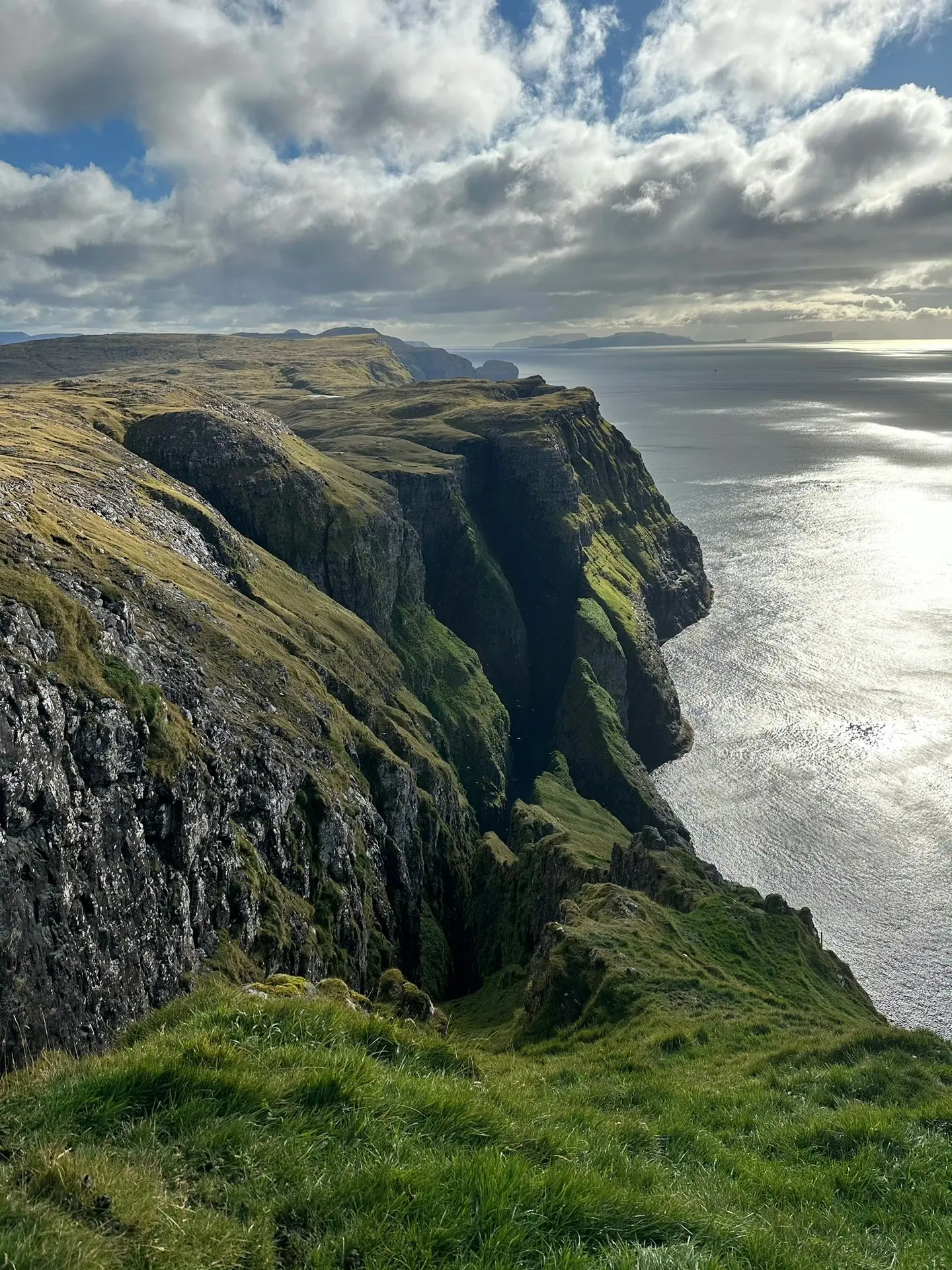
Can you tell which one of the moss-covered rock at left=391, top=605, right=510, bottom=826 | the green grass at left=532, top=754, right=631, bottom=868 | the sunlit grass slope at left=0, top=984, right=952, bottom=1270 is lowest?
the green grass at left=532, top=754, right=631, bottom=868

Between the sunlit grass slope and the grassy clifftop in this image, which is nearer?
the sunlit grass slope

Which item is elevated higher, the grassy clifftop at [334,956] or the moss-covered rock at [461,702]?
the grassy clifftop at [334,956]

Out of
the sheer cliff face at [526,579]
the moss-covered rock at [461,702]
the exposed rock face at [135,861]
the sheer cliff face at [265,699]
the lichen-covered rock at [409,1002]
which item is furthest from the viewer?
the sheer cliff face at [526,579]

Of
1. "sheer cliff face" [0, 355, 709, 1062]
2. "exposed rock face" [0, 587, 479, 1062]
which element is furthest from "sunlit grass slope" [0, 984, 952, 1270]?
"sheer cliff face" [0, 355, 709, 1062]

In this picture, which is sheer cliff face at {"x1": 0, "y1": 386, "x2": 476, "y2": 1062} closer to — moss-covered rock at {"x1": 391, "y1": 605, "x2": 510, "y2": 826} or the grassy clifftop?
the grassy clifftop

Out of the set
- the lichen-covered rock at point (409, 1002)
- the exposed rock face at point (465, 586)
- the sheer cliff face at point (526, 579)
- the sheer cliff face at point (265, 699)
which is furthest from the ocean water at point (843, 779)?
the lichen-covered rock at point (409, 1002)

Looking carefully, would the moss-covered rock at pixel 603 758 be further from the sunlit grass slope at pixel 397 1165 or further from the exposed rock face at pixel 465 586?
the sunlit grass slope at pixel 397 1165

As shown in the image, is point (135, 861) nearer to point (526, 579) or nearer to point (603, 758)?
point (603, 758)

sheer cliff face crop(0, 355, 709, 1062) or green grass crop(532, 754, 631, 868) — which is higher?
sheer cliff face crop(0, 355, 709, 1062)
